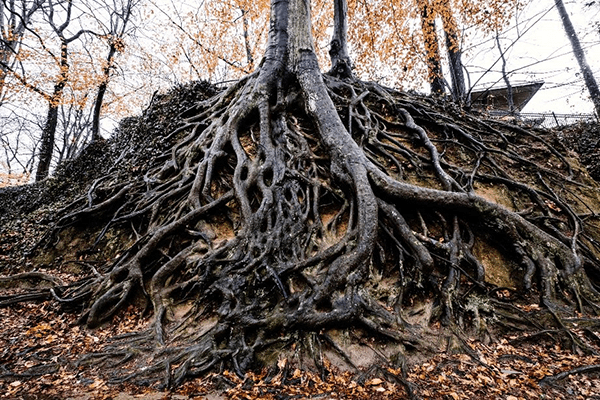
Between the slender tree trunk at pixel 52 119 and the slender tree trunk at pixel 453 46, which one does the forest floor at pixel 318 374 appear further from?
the slender tree trunk at pixel 52 119

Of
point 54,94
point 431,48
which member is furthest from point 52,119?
point 431,48

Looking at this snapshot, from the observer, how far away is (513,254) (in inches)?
145

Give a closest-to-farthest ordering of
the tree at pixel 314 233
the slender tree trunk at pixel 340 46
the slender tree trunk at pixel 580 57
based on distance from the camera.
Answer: the tree at pixel 314 233 < the slender tree trunk at pixel 340 46 < the slender tree trunk at pixel 580 57

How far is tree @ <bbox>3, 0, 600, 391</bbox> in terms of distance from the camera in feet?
9.46

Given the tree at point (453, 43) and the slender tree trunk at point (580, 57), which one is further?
the slender tree trunk at point (580, 57)

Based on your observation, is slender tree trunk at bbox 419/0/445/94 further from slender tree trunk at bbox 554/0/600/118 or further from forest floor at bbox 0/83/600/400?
forest floor at bbox 0/83/600/400

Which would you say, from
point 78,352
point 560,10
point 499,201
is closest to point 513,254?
point 499,201

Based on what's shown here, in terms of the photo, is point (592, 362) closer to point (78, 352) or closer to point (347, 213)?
point (347, 213)

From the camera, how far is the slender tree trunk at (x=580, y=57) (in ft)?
40.3

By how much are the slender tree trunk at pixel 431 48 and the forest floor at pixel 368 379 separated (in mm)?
9072

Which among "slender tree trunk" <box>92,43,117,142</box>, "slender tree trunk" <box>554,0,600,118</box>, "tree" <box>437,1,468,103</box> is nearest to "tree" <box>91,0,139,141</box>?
"slender tree trunk" <box>92,43,117,142</box>

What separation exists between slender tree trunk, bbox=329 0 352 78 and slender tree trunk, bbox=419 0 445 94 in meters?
4.26

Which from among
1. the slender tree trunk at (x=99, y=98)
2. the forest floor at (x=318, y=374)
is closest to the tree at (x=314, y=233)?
the forest floor at (x=318, y=374)

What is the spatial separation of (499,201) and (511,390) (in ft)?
10.5
